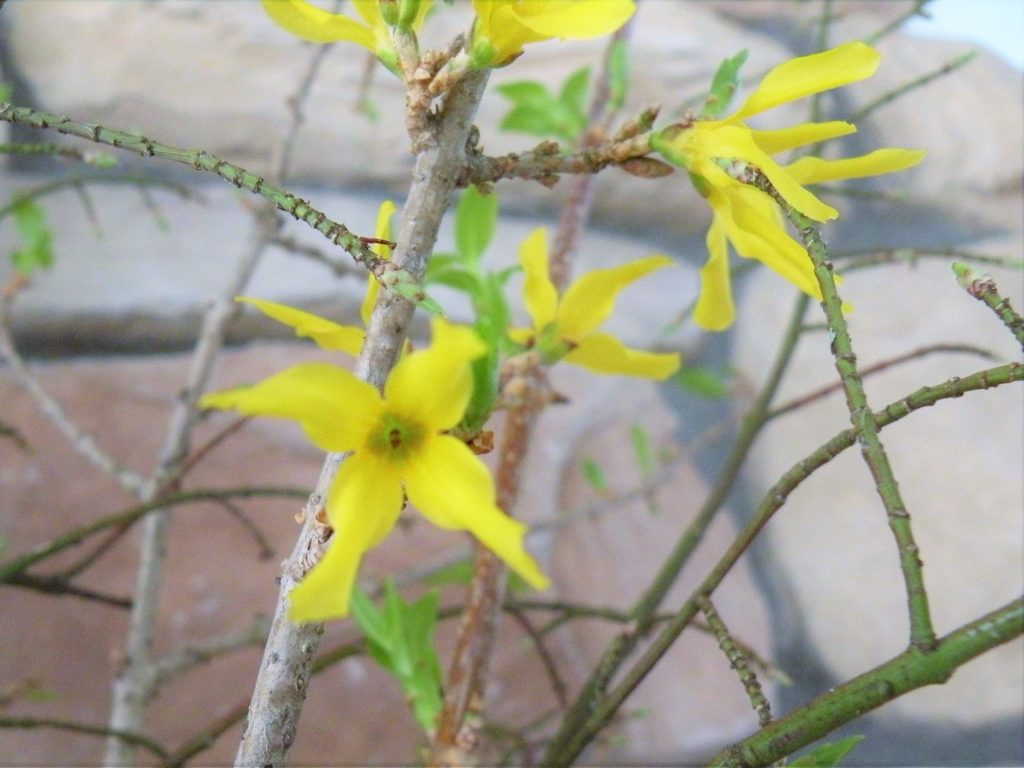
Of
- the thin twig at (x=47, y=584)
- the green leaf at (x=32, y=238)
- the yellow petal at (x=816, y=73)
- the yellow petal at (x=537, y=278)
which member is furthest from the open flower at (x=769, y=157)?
the green leaf at (x=32, y=238)

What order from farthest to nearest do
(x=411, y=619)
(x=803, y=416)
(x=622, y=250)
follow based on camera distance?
(x=622, y=250)
(x=803, y=416)
(x=411, y=619)

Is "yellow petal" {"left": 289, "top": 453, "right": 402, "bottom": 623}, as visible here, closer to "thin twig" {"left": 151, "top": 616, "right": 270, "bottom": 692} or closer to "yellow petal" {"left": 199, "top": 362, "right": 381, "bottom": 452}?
"yellow petal" {"left": 199, "top": 362, "right": 381, "bottom": 452}

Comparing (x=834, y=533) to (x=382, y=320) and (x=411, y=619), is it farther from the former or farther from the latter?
(x=382, y=320)

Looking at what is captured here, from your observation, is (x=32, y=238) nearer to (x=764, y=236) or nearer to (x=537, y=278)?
(x=537, y=278)

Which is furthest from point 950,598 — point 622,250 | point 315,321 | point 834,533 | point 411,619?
point 622,250

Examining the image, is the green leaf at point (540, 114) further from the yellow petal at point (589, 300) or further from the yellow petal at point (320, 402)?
the yellow petal at point (320, 402)

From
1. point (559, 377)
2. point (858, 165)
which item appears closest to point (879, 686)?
point (858, 165)

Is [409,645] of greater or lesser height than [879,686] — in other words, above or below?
above
